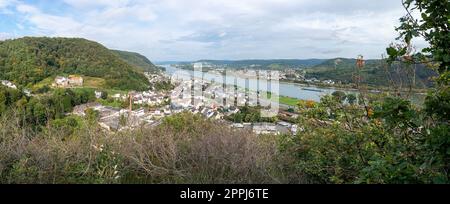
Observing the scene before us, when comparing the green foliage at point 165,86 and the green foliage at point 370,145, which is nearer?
the green foliage at point 370,145

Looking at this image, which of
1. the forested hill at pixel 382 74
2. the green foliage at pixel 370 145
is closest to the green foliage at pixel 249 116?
the green foliage at pixel 370 145

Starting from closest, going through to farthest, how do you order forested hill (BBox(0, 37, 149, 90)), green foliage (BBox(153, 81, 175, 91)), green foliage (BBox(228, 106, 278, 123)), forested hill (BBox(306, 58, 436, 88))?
1. forested hill (BBox(306, 58, 436, 88))
2. green foliage (BBox(228, 106, 278, 123))
3. green foliage (BBox(153, 81, 175, 91))
4. forested hill (BBox(0, 37, 149, 90))

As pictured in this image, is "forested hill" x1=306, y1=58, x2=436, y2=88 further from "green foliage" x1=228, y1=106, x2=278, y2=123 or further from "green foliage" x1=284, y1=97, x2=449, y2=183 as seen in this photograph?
"green foliage" x1=228, y1=106, x2=278, y2=123

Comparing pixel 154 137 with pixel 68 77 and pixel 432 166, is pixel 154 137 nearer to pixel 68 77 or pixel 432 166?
pixel 432 166

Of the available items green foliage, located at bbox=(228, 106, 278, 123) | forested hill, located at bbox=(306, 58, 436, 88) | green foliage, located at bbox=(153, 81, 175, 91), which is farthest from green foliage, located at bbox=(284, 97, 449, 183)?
green foliage, located at bbox=(153, 81, 175, 91)

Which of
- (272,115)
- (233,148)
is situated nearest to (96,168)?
(233,148)

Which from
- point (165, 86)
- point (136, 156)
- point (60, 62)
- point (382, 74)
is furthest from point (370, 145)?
point (60, 62)

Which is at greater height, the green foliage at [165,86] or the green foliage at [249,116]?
the green foliage at [165,86]

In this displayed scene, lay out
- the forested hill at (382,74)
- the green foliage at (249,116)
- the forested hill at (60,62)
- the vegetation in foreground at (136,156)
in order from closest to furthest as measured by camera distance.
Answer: the forested hill at (382,74)
the vegetation in foreground at (136,156)
the green foliage at (249,116)
the forested hill at (60,62)

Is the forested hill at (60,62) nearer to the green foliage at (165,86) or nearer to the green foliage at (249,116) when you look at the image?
the green foliage at (165,86)

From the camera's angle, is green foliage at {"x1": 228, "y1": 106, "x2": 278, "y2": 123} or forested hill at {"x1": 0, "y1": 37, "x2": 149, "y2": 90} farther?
forested hill at {"x1": 0, "y1": 37, "x2": 149, "y2": 90}

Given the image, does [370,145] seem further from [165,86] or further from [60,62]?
[60,62]
